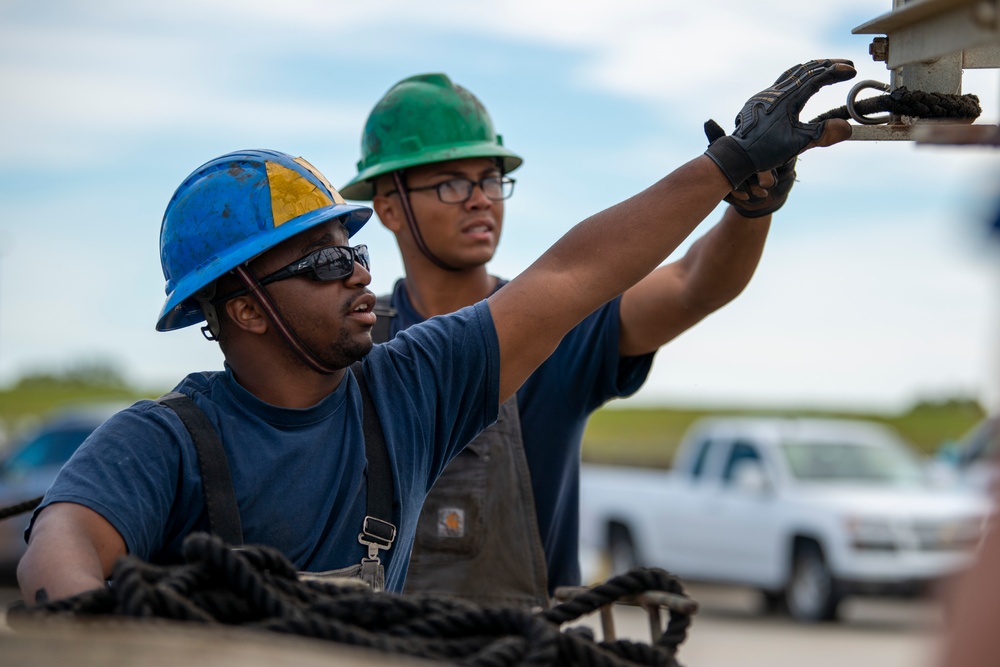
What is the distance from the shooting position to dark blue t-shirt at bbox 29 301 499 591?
262 centimetres

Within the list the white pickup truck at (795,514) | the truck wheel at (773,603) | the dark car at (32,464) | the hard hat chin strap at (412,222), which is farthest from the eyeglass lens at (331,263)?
the dark car at (32,464)

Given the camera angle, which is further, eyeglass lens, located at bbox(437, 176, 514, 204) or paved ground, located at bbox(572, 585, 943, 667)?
paved ground, located at bbox(572, 585, 943, 667)

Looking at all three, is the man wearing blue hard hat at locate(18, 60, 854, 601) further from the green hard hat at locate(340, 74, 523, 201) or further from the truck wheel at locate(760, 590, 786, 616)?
→ the truck wheel at locate(760, 590, 786, 616)

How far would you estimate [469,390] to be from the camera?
118 inches

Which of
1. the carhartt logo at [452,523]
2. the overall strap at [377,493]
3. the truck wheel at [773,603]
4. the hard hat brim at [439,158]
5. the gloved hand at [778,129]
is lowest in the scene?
the truck wheel at [773,603]

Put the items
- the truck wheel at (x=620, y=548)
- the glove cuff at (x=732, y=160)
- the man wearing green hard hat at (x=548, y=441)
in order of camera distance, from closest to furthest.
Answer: the glove cuff at (x=732, y=160) → the man wearing green hard hat at (x=548, y=441) → the truck wheel at (x=620, y=548)

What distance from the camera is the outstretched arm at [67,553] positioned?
7.80 ft

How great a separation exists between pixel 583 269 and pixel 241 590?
1234mm

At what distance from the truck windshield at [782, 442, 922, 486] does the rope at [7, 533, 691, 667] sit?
10.6 meters

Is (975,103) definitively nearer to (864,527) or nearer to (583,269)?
(583,269)

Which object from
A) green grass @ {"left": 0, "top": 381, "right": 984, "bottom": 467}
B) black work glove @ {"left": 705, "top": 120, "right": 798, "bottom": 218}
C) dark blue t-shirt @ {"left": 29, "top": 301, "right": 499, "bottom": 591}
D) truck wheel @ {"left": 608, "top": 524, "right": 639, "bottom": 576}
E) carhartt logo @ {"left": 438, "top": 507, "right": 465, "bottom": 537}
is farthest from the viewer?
green grass @ {"left": 0, "top": 381, "right": 984, "bottom": 467}

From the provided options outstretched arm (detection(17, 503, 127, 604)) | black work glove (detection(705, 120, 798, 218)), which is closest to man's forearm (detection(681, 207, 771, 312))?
black work glove (detection(705, 120, 798, 218))

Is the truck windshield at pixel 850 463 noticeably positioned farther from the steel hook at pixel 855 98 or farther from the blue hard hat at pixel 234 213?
the blue hard hat at pixel 234 213

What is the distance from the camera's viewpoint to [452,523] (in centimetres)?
400
